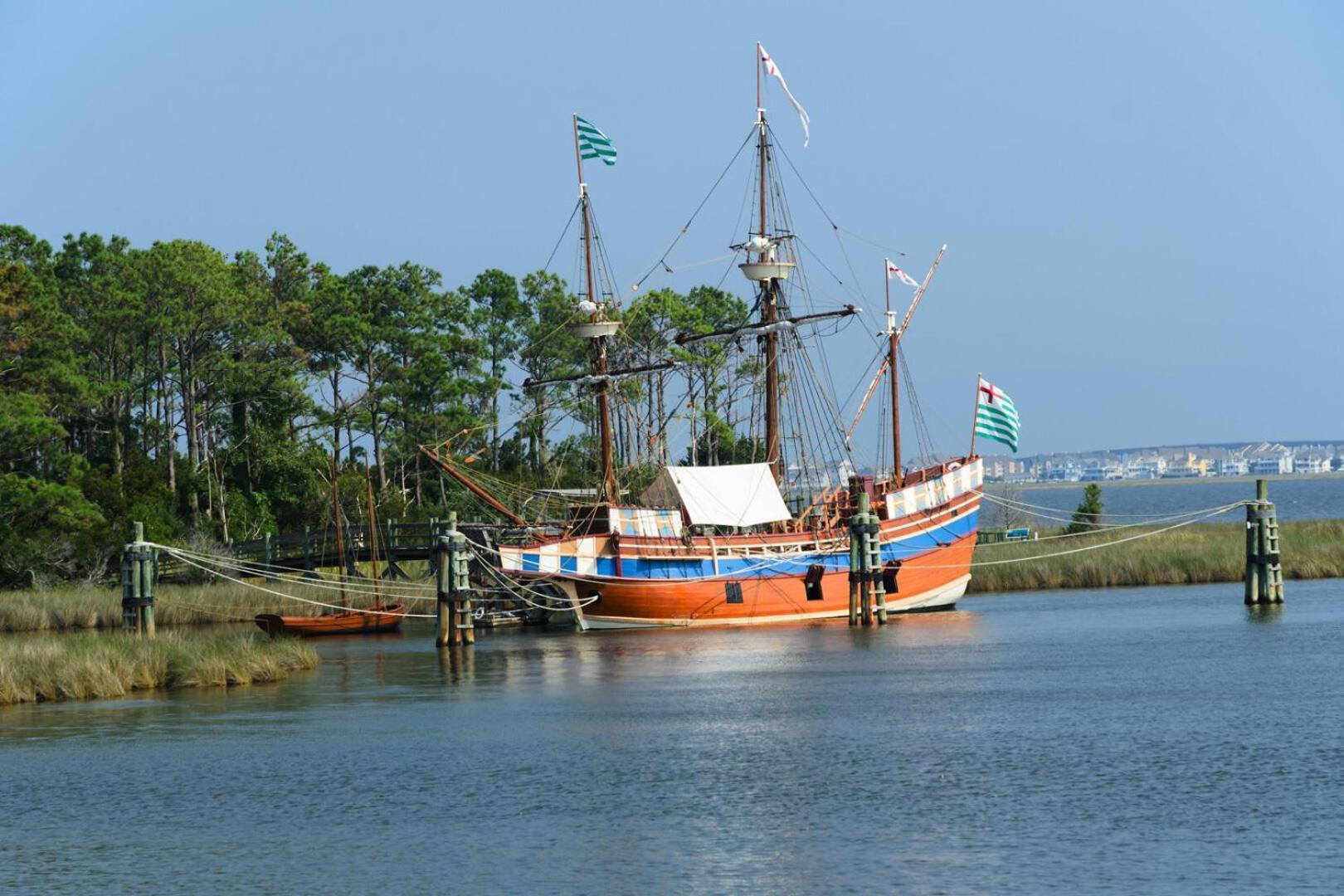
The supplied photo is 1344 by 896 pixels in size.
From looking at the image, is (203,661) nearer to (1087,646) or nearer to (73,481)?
(1087,646)

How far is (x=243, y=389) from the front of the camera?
79500mm

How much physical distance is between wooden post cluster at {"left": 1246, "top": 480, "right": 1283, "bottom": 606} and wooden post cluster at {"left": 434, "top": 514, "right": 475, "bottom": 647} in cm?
2325

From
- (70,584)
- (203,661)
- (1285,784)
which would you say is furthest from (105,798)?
(70,584)

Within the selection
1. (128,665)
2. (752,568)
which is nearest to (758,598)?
(752,568)

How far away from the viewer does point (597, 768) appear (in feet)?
95.6

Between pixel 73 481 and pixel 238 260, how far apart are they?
70.9ft

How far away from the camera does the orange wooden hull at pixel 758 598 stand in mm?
58406

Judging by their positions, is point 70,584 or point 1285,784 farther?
point 70,584

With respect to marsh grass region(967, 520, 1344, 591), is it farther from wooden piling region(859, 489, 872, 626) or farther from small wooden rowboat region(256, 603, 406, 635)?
small wooden rowboat region(256, 603, 406, 635)

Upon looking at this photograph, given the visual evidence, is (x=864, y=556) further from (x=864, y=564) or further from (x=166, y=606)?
(x=166, y=606)

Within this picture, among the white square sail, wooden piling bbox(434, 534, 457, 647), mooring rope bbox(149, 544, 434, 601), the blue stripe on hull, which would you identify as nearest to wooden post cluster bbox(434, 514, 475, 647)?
wooden piling bbox(434, 534, 457, 647)

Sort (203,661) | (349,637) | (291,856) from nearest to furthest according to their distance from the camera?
(291,856), (203,661), (349,637)

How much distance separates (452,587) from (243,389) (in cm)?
3409

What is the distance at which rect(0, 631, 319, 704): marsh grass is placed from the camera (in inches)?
1544
